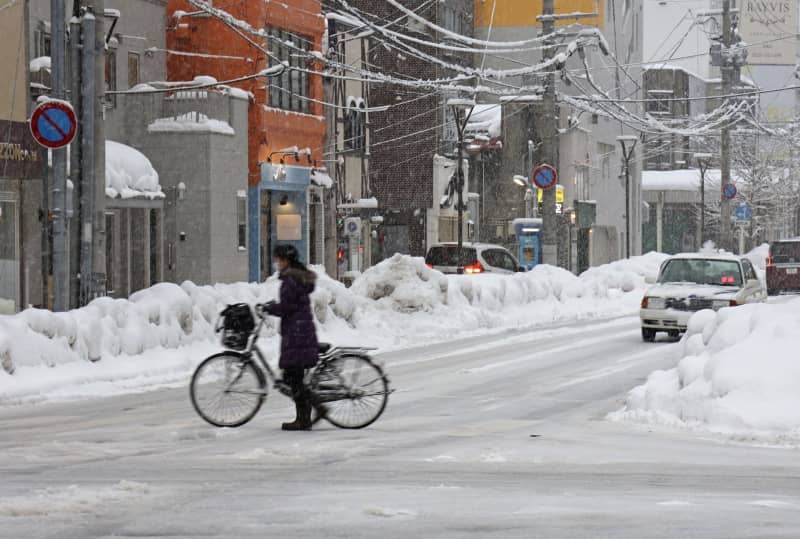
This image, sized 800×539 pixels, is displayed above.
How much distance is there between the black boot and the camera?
44.8 ft

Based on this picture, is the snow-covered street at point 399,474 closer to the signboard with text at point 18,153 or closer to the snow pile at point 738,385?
the snow pile at point 738,385

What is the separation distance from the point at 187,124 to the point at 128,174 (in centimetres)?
388

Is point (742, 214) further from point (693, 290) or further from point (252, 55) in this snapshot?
point (693, 290)

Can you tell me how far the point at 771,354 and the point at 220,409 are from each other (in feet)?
17.8

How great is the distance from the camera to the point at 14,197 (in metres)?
31.2

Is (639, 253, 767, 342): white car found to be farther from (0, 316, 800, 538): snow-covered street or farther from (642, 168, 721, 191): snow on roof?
(642, 168, 721, 191): snow on roof

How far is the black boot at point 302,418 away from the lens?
44.8 ft

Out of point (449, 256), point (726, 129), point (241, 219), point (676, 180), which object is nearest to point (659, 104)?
point (676, 180)

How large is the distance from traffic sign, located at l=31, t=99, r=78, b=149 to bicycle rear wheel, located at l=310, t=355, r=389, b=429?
7993mm

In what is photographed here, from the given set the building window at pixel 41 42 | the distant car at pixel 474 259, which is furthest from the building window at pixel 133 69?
the distant car at pixel 474 259

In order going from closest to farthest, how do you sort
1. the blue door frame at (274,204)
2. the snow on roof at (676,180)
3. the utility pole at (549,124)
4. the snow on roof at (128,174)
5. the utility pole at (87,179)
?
1. the utility pole at (87,179)
2. the snow on roof at (128,174)
3. the utility pole at (549,124)
4. the blue door frame at (274,204)
5. the snow on roof at (676,180)

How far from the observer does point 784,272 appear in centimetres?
4438

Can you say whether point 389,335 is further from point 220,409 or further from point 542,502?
point 542,502

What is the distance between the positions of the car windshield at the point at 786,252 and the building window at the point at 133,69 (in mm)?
20076
